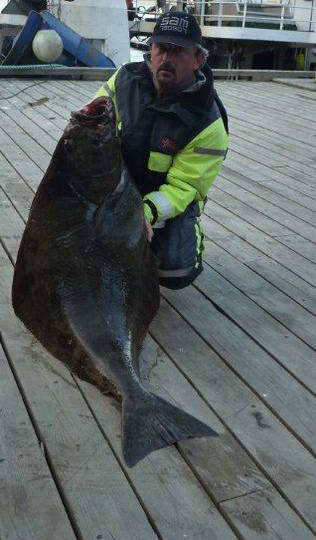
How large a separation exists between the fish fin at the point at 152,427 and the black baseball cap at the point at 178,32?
5.36ft

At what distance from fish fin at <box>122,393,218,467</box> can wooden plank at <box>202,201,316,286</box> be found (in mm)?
1751

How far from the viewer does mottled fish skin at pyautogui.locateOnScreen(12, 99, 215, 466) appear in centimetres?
251

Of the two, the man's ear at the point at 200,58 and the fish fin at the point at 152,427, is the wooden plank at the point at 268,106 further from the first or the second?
the fish fin at the point at 152,427

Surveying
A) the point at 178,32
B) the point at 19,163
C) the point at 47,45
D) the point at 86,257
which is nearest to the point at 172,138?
the point at 178,32

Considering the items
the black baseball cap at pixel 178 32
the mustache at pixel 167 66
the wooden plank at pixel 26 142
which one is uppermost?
the black baseball cap at pixel 178 32

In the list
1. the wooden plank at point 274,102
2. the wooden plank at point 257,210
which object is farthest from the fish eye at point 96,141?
the wooden plank at point 274,102

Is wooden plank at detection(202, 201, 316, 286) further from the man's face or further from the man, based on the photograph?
the man's face

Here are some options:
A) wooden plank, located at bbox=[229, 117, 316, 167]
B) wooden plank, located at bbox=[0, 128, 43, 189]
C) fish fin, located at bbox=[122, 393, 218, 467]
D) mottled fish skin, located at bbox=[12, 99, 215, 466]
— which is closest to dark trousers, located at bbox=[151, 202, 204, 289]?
mottled fish skin, located at bbox=[12, 99, 215, 466]

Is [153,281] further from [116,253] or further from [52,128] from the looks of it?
[52,128]

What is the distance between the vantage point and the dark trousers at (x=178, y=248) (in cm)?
326

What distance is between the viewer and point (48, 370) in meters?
2.67

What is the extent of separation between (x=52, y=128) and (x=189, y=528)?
559 cm

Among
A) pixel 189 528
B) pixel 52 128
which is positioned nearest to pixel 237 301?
pixel 189 528

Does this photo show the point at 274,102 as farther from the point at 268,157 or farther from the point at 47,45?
the point at 47,45
